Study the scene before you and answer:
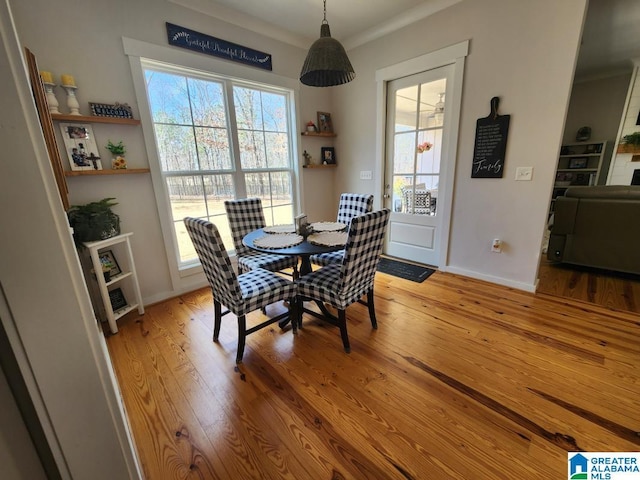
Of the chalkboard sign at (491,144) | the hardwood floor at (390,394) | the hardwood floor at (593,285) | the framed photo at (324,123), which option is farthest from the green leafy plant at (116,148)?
the hardwood floor at (593,285)


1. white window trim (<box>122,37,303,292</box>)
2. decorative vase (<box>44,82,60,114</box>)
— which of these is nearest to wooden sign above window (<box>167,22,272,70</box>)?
white window trim (<box>122,37,303,292</box>)

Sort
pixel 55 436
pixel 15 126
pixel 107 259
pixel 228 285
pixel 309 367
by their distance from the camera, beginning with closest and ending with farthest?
1. pixel 15 126
2. pixel 55 436
3. pixel 228 285
4. pixel 309 367
5. pixel 107 259

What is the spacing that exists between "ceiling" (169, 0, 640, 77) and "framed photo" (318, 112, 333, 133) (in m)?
0.81

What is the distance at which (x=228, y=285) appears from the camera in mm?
1604

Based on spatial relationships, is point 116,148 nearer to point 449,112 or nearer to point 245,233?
point 245,233

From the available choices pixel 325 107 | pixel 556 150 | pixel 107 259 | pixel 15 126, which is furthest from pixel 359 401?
pixel 325 107

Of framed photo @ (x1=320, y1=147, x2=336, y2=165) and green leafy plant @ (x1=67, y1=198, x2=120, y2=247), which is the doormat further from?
green leafy plant @ (x1=67, y1=198, x2=120, y2=247)

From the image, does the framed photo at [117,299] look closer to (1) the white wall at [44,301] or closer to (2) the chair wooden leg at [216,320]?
(2) the chair wooden leg at [216,320]

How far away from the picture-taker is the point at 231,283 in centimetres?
160

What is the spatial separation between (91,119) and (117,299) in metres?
1.45

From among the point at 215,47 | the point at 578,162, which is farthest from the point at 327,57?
the point at 578,162

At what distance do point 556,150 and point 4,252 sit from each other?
3218 millimetres

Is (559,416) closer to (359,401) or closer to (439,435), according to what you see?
(439,435)

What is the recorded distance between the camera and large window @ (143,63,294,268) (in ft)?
8.27
